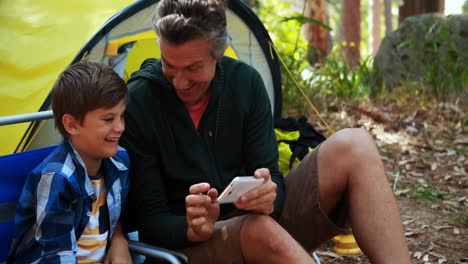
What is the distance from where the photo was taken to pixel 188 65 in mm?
2285

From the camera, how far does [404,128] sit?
5.50m

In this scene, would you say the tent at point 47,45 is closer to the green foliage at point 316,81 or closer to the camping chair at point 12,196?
the camping chair at point 12,196

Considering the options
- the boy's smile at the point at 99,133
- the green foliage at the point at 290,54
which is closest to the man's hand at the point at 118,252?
the boy's smile at the point at 99,133

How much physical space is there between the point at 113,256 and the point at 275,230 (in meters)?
0.50

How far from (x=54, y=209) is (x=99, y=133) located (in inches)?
10.5

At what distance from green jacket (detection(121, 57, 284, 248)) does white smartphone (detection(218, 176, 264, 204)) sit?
238mm

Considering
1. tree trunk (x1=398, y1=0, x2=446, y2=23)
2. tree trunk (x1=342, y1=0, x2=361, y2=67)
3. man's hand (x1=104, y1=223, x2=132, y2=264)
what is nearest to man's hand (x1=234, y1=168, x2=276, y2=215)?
man's hand (x1=104, y1=223, x2=132, y2=264)

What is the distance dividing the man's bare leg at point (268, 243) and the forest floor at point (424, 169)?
1.26 meters

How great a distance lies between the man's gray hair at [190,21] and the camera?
2.24m

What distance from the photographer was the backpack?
11.4 ft

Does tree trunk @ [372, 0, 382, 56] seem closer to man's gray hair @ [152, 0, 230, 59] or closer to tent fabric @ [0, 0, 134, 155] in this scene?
tent fabric @ [0, 0, 134, 155]

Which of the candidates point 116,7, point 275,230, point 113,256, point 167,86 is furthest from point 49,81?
point 275,230

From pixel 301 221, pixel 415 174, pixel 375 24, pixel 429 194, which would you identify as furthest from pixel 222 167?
pixel 375 24

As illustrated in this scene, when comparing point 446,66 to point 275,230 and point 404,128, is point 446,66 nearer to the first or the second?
point 404,128
